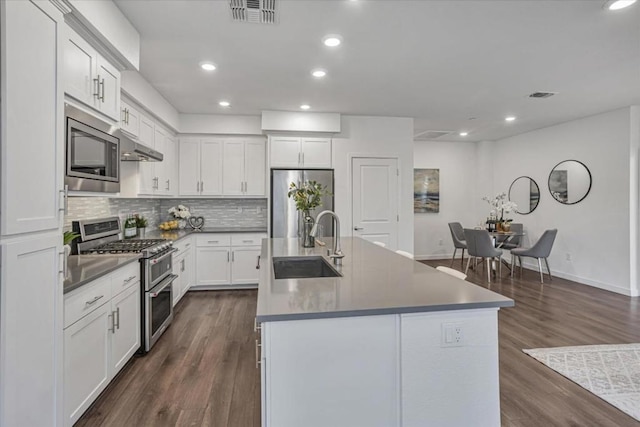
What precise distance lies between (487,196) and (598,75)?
4279 millimetres

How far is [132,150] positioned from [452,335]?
282 cm

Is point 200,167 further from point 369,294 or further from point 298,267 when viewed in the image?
point 369,294

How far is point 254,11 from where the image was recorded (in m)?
2.39

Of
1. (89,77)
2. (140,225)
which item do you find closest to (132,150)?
(89,77)

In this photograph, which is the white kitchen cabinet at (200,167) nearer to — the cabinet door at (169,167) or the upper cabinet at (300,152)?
the cabinet door at (169,167)

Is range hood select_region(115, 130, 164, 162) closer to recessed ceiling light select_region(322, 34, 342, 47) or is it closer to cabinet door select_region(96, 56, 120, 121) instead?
cabinet door select_region(96, 56, 120, 121)

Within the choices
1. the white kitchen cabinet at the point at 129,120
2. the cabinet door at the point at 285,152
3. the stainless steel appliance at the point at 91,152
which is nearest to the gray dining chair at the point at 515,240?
the cabinet door at the point at 285,152

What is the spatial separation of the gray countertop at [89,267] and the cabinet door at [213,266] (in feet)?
7.43

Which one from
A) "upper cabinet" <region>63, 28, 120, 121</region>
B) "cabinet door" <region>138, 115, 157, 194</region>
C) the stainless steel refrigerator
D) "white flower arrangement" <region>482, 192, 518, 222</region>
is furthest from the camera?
"white flower arrangement" <region>482, 192, 518, 222</region>

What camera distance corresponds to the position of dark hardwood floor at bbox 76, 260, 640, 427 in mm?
2121

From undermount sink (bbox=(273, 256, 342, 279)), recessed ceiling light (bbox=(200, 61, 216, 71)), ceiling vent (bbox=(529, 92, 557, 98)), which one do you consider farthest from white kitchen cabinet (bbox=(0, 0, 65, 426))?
ceiling vent (bbox=(529, 92, 557, 98))

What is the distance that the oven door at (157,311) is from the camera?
2.96 meters

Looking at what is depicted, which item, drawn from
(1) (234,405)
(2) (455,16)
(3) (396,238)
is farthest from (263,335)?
(3) (396,238)

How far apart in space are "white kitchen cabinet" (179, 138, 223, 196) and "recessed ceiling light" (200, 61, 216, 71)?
1957 mm
